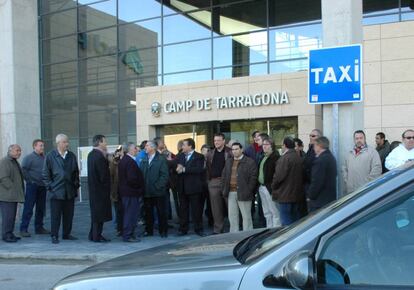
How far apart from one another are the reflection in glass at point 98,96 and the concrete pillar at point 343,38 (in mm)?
12554

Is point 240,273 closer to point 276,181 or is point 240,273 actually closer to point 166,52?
point 276,181

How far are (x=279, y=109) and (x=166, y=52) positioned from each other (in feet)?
17.8

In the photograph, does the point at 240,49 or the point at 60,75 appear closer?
the point at 240,49

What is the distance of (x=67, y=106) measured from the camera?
70.3 ft

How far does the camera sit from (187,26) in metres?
18.3

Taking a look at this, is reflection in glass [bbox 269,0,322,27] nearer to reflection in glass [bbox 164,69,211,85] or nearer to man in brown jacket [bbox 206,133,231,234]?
reflection in glass [bbox 164,69,211,85]

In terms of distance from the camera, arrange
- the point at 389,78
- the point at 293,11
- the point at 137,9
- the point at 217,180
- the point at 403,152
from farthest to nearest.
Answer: the point at 137,9 < the point at 293,11 < the point at 389,78 < the point at 217,180 < the point at 403,152

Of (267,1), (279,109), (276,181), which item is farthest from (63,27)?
(276,181)

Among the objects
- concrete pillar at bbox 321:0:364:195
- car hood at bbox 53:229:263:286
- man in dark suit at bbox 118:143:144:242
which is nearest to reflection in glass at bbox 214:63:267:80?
concrete pillar at bbox 321:0:364:195

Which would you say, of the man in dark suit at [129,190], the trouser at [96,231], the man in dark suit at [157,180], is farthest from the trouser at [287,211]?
the trouser at [96,231]

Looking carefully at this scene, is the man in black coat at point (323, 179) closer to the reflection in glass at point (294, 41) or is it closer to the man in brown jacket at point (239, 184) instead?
the man in brown jacket at point (239, 184)

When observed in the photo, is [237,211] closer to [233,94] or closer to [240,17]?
[233,94]

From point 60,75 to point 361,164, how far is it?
16.9 metres

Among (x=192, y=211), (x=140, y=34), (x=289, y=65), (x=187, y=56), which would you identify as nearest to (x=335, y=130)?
(x=192, y=211)
